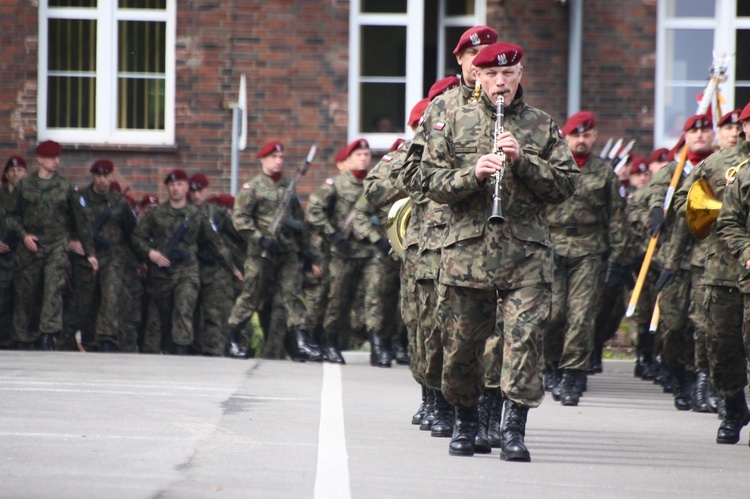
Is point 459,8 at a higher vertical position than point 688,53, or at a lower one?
higher

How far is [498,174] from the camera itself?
23.2 feet

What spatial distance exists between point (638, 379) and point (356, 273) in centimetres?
307

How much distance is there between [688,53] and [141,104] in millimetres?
7117

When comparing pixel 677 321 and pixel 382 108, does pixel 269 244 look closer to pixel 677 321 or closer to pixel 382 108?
pixel 382 108

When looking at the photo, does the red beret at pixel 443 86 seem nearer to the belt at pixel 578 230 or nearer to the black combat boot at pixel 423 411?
the black combat boot at pixel 423 411

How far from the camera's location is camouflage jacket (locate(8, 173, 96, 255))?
15250 millimetres

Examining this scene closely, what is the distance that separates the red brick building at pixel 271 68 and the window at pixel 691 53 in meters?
0.02

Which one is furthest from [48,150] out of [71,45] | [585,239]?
[585,239]

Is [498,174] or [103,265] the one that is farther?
[103,265]

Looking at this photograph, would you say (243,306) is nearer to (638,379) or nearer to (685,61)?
(638,379)

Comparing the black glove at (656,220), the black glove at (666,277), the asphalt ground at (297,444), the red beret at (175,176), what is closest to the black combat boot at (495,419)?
the asphalt ground at (297,444)

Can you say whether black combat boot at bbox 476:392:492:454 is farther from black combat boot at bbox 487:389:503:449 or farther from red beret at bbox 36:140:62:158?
red beret at bbox 36:140:62:158

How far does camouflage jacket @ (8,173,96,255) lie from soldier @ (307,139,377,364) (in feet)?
8.37

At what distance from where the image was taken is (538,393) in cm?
726
